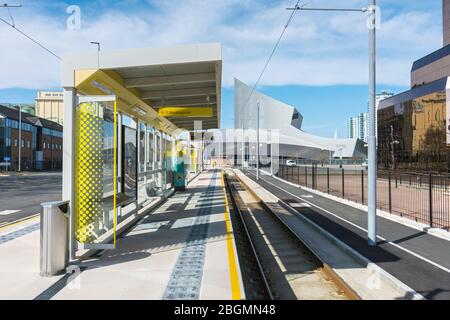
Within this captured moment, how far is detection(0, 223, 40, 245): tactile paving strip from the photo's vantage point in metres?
8.76

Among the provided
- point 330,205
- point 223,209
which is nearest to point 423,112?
point 330,205

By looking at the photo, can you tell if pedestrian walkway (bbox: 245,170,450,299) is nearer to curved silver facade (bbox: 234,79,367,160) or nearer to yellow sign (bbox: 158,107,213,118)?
yellow sign (bbox: 158,107,213,118)

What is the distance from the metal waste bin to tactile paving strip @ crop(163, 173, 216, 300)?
1705 mm

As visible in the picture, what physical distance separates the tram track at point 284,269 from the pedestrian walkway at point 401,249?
98cm

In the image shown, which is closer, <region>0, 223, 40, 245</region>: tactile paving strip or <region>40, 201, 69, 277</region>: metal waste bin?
<region>40, 201, 69, 277</region>: metal waste bin

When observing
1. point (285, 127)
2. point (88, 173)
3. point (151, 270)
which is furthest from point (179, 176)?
point (285, 127)

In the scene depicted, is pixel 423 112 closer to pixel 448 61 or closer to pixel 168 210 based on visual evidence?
pixel 448 61

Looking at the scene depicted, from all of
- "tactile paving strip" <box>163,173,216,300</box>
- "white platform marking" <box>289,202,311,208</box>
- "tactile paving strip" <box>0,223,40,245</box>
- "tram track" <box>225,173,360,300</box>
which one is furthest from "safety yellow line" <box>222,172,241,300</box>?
"white platform marking" <box>289,202,311,208</box>

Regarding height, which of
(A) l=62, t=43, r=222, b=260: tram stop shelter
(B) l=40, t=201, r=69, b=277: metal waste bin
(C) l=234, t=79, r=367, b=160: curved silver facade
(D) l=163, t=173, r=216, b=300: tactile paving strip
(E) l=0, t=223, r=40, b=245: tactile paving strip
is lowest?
(D) l=163, t=173, r=216, b=300: tactile paving strip

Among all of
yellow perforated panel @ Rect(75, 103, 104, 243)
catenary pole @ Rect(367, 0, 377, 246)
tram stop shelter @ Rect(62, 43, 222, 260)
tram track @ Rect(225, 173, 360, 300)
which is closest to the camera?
tram track @ Rect(225, 173, 360, 300)

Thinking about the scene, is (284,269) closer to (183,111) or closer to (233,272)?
(233,272)

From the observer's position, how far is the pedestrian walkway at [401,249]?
6391 mm

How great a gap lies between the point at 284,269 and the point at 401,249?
2619mm

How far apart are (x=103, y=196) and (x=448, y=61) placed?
46412 millimetres
